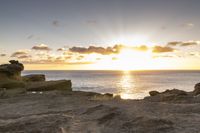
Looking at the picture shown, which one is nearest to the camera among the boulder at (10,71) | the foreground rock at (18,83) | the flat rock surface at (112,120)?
the flat rock surface at (112,120)

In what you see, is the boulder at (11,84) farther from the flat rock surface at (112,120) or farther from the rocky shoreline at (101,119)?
the flat rock surface at (112,120)

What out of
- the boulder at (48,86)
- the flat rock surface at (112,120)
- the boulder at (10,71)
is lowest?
the flat rock surface at (112,120)

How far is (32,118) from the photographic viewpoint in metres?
19.8

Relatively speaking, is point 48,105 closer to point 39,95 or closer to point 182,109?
point 39,95

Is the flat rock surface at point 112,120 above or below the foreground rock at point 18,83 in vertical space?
below

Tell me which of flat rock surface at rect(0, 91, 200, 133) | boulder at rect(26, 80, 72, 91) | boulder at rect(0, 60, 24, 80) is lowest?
flat rock surface at rect(0, 91, 200, 133)

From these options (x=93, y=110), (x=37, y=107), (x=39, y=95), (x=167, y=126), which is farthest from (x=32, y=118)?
(x=39, y=95)

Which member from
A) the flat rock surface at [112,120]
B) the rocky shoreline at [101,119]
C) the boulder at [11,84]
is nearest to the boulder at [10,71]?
the boulder at [11,84]

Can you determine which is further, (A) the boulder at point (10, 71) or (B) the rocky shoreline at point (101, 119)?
(A) the boulder at point (10, 71)

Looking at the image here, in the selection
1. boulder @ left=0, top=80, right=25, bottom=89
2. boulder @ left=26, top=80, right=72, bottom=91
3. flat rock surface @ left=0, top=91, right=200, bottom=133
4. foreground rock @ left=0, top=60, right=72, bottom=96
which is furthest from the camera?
boulder @ left=0, top=80, right=25, bottom=89

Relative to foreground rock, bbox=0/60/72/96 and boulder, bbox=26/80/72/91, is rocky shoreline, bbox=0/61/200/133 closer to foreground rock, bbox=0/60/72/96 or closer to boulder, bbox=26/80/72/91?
boulder, bbox=26/80/72/91

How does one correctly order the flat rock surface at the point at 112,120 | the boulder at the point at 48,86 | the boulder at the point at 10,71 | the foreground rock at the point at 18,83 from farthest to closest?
the boulder at the point at 10,71
the foreground rock at the point at 18,83
the boulder at the point at 48,86
the flat rock surface at the point at 112,120


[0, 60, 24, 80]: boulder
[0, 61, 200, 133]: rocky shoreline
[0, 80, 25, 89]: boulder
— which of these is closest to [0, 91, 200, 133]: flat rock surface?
[0, 61, 200, 133]: rocky shoreline

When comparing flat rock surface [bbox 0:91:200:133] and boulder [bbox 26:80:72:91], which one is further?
boulder [bbox 26:80:72:91]
